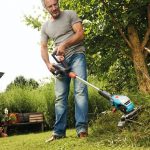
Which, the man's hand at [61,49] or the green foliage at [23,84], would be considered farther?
the green foliage at [23,84]

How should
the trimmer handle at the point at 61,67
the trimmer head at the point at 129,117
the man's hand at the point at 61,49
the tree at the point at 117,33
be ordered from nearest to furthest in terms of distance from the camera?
the trimmer head at the point at 129,117
the man's hand at the point at 61,49
the trimmer handle at the point at 61,67
the tree at the point at 117,33

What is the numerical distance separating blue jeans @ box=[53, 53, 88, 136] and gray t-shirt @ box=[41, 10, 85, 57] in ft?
0.31

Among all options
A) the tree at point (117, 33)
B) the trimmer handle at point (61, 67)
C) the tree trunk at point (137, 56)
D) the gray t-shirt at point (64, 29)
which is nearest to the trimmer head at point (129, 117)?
the trimmer handle at point (61, 67)

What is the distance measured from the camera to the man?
583 cm

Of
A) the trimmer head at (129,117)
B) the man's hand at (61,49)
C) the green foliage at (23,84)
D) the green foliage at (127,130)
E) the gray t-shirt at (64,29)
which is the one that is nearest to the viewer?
the green foliage at (127,130)

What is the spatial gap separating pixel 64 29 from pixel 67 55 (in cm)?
36

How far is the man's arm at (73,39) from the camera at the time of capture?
18.9ft

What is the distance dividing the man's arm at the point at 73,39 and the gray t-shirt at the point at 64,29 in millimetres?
88

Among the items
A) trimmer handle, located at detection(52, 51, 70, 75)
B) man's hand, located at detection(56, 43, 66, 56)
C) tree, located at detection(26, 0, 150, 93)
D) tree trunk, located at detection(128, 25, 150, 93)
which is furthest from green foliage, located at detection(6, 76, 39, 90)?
man's hand, located at detection(56, 43, 66, 56)

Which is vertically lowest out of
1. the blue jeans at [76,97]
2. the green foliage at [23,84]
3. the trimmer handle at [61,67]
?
the blue jeans at [76,97]

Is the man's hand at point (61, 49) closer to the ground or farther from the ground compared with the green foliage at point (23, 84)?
closer to the ground

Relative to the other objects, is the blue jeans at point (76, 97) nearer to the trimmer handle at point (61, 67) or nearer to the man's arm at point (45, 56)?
the trimmer handle at point (61, 67)

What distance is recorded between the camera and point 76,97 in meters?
5.87

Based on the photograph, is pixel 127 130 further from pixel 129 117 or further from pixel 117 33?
pixel 117 33
